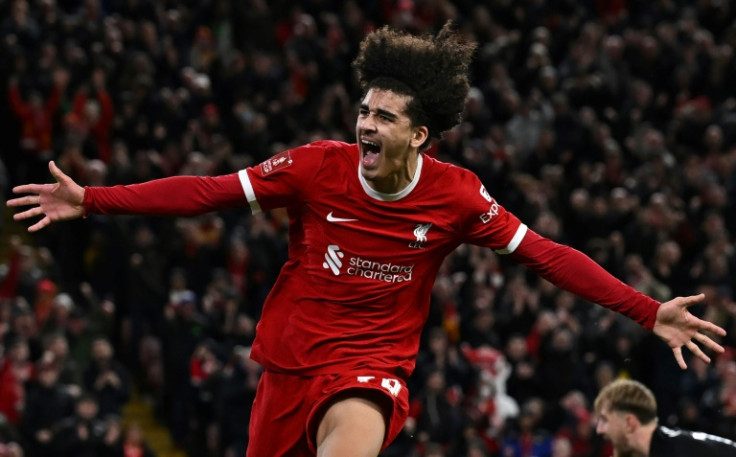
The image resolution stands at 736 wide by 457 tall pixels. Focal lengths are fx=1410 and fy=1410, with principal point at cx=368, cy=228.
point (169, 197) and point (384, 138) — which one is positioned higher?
point (384, 138)

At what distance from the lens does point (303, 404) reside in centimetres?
660

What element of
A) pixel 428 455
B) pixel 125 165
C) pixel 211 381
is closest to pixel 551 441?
pixel 428 455

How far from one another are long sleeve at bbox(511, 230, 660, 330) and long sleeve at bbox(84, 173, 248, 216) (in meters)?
1.44

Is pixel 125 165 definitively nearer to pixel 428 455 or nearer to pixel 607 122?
pixel 428 455

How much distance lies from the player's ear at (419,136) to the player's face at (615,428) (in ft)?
5.88

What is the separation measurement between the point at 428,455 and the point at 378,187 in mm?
6239

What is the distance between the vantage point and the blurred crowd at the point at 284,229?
42.9 feet

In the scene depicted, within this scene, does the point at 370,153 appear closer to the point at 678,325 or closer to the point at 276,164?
the point at 276,164

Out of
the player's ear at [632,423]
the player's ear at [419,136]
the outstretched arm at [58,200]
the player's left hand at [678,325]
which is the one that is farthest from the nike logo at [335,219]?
the player's ear at [632,423]

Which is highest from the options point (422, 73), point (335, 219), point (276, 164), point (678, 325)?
point (422, 73)

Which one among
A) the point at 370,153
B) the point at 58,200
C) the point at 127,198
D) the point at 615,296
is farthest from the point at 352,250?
the point at 58,200

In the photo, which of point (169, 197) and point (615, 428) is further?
point (615, 428)

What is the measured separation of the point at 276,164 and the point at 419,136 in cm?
69

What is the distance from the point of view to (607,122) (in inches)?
727
